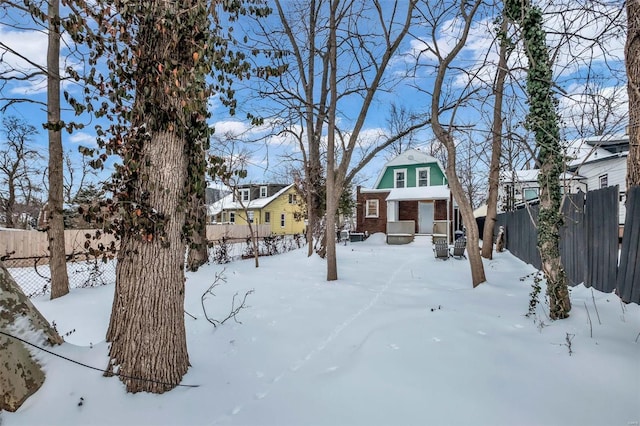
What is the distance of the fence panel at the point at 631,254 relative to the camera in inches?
171

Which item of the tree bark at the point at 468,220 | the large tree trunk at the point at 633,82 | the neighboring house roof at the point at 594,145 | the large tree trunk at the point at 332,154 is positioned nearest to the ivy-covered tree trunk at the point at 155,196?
the neighboring house roof at the point at 594,145

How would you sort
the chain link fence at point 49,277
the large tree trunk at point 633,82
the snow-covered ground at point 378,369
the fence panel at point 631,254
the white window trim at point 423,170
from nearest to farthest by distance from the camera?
Answer: the snow-covered ground at point 378,369 < the large tree trunk at point 633,82 < the fence panel at point 631,254 < the chain link fence at point 49,277 < the white window trim at point 423,170

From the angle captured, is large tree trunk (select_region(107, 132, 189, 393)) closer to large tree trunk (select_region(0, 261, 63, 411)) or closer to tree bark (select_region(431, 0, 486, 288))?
large tree trunk (select_region(0, 261, 63, 411))

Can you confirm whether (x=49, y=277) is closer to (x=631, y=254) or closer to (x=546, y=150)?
(x=546, y=150)

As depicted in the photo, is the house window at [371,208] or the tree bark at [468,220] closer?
the tree bark at [468,220]

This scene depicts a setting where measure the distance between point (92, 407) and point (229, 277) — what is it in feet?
19.5

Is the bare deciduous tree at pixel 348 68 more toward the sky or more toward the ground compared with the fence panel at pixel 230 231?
more toward the sky

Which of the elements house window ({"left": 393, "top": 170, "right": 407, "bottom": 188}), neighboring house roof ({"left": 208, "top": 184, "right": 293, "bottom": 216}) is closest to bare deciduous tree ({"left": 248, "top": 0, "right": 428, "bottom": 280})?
house window ({"left": 393, "top": 170, "right": 407, "bottom": 188})

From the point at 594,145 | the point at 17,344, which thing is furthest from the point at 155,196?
the point at 594,145

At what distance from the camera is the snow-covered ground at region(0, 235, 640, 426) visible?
2514 millimetres

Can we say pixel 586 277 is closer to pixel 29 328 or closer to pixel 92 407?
pixel 92 407

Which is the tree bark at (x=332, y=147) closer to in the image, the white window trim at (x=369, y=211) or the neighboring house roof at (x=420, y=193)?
the neighboring house roof at (x=420, y=193)

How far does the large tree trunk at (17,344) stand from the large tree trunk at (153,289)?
0.50 metres

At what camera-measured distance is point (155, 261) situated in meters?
2.84
